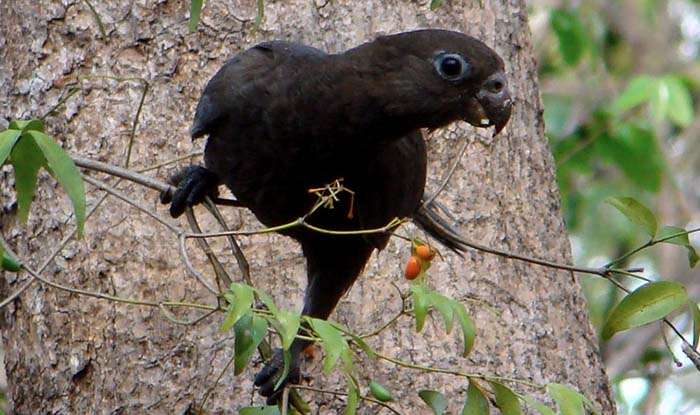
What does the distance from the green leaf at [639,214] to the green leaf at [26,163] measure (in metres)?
0.91

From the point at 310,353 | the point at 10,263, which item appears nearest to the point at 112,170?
the point at 10,263

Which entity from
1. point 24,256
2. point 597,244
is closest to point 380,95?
point 24,256

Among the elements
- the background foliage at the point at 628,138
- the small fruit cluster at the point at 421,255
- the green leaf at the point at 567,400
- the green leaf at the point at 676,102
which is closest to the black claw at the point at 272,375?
the small fruit cluster at the point at 421,255

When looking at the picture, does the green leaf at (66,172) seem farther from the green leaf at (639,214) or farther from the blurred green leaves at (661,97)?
the blurred green leaves at (661,97)

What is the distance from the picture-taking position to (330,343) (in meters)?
1.69

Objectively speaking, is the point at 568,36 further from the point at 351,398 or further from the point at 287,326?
the point at 287,326

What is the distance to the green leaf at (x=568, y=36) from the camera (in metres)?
4.50

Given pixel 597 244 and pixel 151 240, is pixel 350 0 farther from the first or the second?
pixel 597 244

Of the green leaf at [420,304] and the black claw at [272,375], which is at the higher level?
the black claw at [272,375]

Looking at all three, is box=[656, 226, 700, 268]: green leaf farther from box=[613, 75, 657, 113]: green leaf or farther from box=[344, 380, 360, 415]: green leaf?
box=[613, 75, 657, 113]: green leaf

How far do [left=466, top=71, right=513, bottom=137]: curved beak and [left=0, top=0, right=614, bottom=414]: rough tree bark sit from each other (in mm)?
631

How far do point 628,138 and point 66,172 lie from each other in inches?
110

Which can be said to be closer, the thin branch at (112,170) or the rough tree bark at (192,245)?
the thin branch at (112,170)

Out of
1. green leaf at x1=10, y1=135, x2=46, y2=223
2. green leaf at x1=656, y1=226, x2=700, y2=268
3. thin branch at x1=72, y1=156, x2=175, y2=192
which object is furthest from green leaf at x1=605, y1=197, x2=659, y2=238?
green leaf at x1=10, y1=135, x2=46, y2=223
